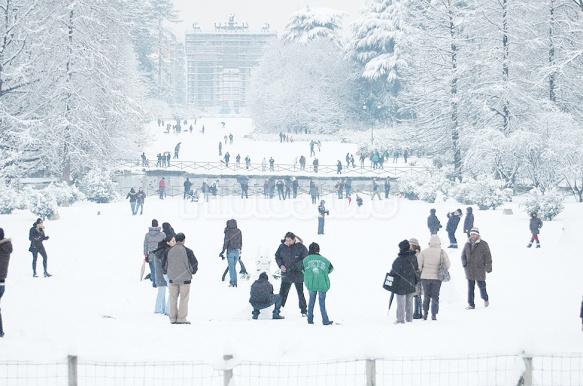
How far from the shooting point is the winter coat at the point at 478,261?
11773 mm

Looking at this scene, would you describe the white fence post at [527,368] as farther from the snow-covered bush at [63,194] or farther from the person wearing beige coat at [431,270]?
the snow-covered bush at [63,194]

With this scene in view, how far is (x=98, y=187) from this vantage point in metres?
35.5

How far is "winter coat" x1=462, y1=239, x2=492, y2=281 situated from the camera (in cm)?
1177

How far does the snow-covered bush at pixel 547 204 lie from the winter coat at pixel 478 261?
14376 mm

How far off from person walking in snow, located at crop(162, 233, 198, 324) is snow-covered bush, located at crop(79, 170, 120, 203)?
85.3 ft

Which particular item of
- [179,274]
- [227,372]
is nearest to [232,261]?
[179,274]

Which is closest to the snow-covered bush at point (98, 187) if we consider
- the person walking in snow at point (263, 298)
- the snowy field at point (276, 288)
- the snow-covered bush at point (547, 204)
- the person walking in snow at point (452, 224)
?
the snowy field at point (276, 288)

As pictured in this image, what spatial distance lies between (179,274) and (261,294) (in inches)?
52.4

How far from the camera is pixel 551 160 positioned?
1264 inches

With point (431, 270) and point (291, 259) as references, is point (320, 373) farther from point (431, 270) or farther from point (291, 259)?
point (431, 270)

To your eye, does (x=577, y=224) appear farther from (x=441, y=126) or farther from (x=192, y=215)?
(x=441, y=126)

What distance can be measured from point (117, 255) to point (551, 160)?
67.8ft

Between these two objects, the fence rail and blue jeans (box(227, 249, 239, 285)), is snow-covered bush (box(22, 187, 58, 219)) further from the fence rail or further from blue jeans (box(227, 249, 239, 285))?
the fence rail

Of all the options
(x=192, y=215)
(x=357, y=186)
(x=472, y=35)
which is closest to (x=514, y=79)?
(x=472, y=35)
